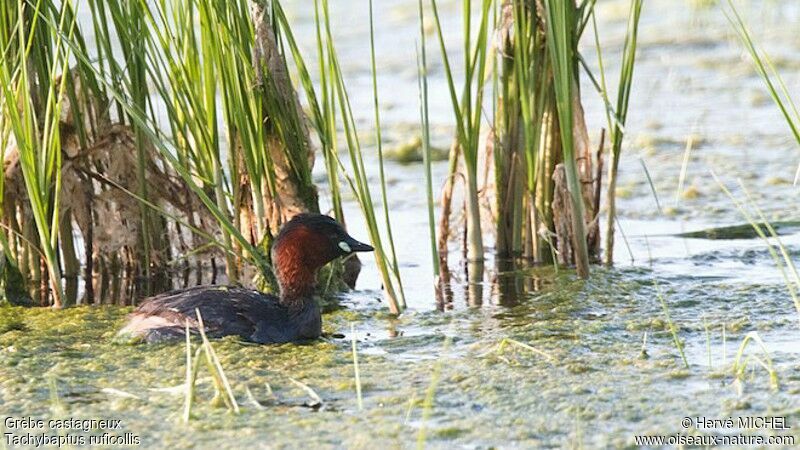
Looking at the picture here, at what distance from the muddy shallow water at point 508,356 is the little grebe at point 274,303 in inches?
3.4

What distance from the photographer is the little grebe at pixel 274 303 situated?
5359 mm

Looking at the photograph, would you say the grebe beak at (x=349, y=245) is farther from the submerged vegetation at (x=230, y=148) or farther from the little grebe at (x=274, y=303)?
the submerged vegetation at (x=230, y=148)

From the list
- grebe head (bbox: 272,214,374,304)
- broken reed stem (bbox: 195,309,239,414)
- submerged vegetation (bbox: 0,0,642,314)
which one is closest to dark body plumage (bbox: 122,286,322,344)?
grebe head (bbox: 272,214,374,304)

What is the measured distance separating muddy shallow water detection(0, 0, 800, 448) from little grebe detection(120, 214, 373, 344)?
0.28ft

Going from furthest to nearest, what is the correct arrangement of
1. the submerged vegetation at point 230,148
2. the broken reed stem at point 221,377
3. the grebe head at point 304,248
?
the grebe head at point 304,248, the submerged vegetation at point 230,148, the broken reed stem at point 221,377

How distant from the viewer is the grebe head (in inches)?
224

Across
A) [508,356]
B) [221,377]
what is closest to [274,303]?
[508,356]

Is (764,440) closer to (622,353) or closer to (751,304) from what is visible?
(622,353)

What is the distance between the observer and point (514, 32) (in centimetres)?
612

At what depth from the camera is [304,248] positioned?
5.70 metres

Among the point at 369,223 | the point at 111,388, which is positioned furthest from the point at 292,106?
the point at 111,388

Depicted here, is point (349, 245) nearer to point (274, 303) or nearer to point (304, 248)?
point (304, 248)

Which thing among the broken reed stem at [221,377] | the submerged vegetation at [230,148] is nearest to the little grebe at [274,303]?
the submerged vegetation at [230,148]

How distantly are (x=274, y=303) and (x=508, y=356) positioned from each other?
1051 millimetres
